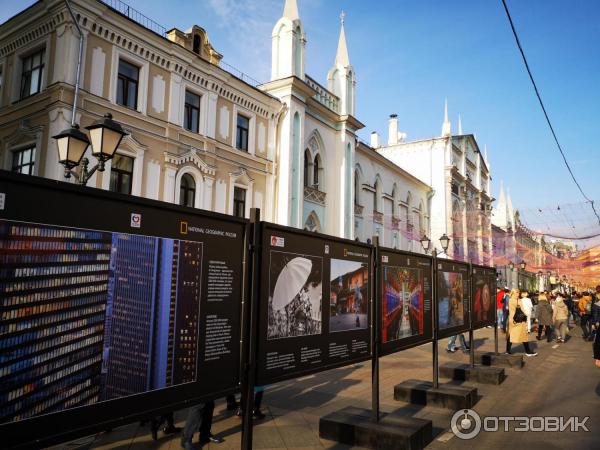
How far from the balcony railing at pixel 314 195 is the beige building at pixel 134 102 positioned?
3.38m

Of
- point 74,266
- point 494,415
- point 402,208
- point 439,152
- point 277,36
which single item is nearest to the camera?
point 74,266

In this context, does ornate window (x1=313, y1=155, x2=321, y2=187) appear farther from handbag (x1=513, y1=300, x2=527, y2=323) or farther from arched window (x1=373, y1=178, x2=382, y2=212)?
handbag (x1=513, y1=300, x2=527, y2=323)

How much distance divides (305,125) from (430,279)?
48.2 feet

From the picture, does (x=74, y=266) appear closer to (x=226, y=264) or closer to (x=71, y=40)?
(x=226, y=264)

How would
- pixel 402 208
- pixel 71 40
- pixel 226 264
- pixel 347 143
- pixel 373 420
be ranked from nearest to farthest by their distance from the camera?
pixel 226 264 → pixel 373 420 → pixel 71 40 → pixel 347 143 → pixel 402 208

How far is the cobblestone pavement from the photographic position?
224 inches

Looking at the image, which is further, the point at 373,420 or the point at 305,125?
the point at 305,125

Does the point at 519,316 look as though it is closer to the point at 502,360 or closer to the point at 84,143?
the point at 502,360

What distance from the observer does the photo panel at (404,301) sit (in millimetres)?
5949

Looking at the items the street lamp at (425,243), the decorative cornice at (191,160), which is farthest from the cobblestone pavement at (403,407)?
the street lamp at (425,243)

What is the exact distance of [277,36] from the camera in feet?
68.7

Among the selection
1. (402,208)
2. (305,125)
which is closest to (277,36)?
(305,125)

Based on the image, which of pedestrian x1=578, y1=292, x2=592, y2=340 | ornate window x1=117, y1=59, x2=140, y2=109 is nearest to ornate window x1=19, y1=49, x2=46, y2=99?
ornate window x1=117, y1=59, x2=140, y2=109

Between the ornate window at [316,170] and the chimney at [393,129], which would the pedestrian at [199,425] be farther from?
the chimney at [393,129]
